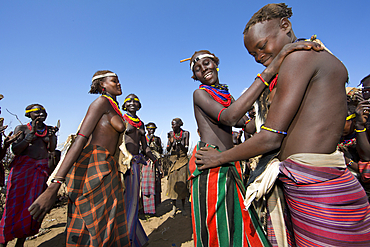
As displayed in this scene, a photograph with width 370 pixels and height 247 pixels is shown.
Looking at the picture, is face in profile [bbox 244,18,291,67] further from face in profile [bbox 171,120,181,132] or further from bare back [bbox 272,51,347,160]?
face in profile [bbox 171,120,181,132]

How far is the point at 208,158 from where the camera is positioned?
1713 millimetres

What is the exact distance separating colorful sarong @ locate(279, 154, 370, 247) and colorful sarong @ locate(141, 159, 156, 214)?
4.96m

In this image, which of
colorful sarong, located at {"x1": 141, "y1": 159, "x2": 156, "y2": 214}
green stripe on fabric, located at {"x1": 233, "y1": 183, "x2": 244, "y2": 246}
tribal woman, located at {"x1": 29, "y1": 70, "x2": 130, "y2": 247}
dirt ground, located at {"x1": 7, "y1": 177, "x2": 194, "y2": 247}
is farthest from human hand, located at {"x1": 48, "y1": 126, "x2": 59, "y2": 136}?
green stripe on fabric, located at {"x1": 233, "y1": 183, "x2": 244, "y2": 246}

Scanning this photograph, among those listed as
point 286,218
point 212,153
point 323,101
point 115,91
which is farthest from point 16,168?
point 323,101

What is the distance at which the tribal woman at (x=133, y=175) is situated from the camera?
332 cm

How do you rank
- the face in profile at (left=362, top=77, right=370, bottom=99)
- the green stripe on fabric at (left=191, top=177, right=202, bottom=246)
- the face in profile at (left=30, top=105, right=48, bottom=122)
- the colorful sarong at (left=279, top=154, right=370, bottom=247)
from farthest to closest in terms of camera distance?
the face in profile at (left=30, top=105, right=48, bottom=122) → the face in profile at (left=362, top=77, right=370, bottom=99) → the green stripe on fabric at (left=191, top=177, right=202, bottom=246) → the colorful sarong at (left=279, top=154, right=370, bottom=247)

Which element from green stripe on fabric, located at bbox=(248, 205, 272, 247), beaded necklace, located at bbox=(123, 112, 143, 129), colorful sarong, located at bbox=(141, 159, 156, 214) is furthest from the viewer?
colorful sarong, located at bbox=(141, 159, 156, 214)

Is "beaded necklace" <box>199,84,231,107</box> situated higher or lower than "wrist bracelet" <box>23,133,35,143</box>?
lower

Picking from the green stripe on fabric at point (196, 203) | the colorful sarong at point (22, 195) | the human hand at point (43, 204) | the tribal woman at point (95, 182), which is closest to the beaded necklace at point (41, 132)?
the colorful sarong at point (22, 195)

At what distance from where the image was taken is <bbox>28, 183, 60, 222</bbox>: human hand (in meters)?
1.67

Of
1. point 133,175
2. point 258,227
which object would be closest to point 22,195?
point 133,175

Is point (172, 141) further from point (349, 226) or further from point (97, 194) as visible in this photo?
point (349, 226)

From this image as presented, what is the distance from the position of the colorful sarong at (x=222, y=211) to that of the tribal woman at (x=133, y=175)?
1.83 m

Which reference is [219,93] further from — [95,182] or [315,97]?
[95,182]
